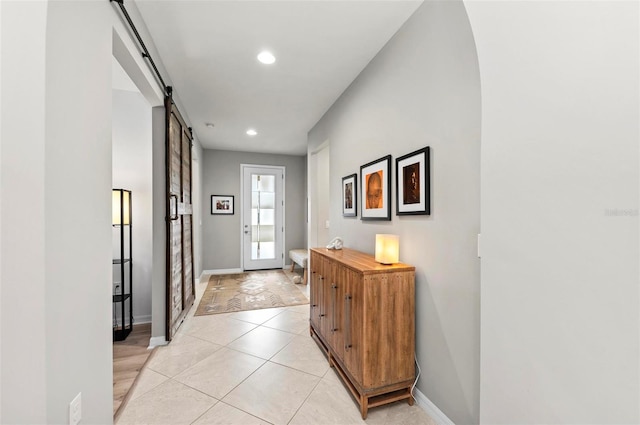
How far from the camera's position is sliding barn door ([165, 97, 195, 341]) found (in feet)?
8.83

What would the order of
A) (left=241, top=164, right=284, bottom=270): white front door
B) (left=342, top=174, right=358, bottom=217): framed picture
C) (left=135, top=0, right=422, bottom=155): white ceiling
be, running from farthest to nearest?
(left=241, top=164, right=284, bottom=270): white front door, (left=342, top=174, right=358, bottom=217): framed picture, (left=135, top=0, right=422, bottom=155): white ceiling

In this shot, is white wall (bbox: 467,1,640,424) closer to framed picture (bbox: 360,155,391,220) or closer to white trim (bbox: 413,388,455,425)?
white trim (bbox: 413,388,455,425)

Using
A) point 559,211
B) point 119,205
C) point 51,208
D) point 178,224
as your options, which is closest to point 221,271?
point 178,224

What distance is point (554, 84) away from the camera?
0.79 m

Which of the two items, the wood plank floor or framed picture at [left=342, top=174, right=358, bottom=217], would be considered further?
framed picture at [left=342, top=174, right=358, bottom=217]

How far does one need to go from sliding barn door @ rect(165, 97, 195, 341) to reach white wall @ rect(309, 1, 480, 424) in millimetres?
2050

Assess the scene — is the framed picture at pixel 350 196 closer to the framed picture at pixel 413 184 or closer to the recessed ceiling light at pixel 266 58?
the framed picture at pixel 413 184

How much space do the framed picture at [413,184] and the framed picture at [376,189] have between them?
13 centimetres

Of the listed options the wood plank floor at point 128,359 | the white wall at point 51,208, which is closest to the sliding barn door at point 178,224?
the wood plank floor at point 128,359

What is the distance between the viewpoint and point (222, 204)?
604 centimetres

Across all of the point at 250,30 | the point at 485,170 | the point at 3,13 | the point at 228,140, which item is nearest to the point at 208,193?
the point at 228,140

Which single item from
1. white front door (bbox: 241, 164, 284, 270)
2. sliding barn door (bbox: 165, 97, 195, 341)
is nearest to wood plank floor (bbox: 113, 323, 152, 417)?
sliding barn door (bbox: 165, 97, 195, 341)

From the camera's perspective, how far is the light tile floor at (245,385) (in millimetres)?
1744

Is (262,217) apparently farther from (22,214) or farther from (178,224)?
(22,214)
